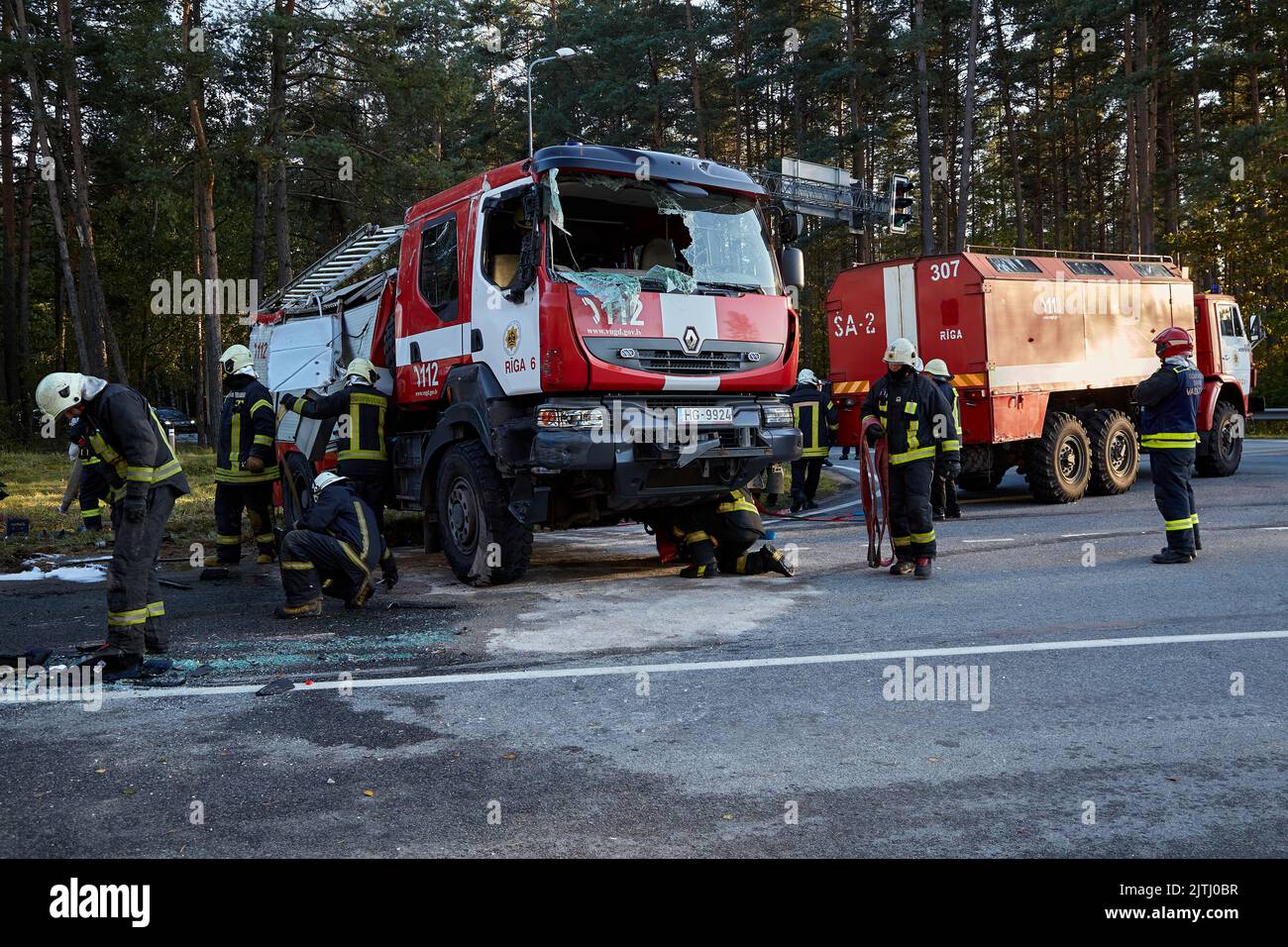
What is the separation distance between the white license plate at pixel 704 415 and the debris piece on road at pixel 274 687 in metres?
3.57

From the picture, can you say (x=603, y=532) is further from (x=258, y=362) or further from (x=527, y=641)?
(x=527, y=641)

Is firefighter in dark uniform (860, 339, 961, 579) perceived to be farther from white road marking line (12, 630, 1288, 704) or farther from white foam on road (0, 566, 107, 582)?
white foam on road (0, 566, 107, 582)

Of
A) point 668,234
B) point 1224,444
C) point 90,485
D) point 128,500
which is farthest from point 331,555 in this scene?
point 1224,444

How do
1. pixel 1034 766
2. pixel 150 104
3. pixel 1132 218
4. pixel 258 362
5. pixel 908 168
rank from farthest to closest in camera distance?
pixel 908 168 → pixel 1132 218 → pixel 150 104 → pixel 258 362 → pixel 1034 766

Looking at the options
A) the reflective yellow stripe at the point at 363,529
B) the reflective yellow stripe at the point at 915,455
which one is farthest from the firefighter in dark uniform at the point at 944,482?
the reflective yellow stripe at the point at 363,529

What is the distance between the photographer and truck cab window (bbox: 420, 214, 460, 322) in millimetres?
9094

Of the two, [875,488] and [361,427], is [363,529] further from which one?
[875,488]

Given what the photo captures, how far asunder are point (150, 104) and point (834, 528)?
57.7ft

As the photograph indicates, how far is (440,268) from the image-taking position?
9312 mm

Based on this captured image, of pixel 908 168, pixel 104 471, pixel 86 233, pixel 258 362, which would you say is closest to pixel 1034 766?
pixel 104 471

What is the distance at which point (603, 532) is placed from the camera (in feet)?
42.2

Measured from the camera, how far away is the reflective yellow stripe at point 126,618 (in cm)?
597

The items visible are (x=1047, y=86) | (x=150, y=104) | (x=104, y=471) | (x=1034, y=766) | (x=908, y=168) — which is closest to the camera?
(x=1034, y=766)

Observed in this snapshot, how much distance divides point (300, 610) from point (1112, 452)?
11383 millimetres
